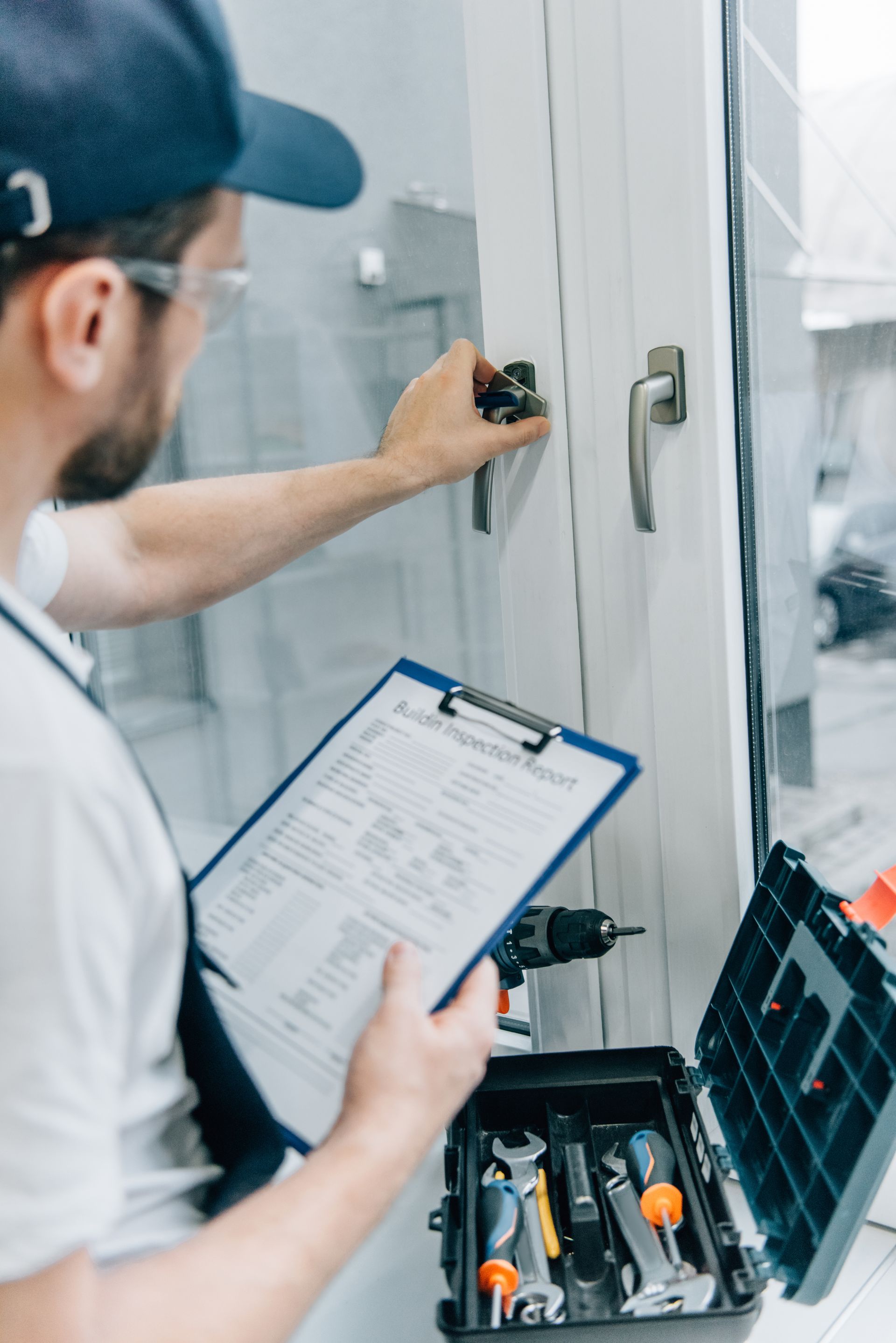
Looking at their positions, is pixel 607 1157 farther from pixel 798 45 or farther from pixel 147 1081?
pixel 798 45

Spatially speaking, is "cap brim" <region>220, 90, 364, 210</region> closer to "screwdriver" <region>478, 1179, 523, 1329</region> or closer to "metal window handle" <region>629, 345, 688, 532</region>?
"metal window handle" <region>629, 345, 688, 532</region>

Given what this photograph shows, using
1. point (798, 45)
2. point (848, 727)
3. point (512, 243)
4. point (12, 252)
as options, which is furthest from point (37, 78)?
point (848, 727)

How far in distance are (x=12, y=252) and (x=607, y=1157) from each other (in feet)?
2.54

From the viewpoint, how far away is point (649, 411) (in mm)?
826

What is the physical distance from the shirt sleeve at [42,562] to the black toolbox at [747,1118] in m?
0.57

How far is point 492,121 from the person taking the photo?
907mm

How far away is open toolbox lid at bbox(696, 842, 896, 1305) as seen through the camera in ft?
2.06

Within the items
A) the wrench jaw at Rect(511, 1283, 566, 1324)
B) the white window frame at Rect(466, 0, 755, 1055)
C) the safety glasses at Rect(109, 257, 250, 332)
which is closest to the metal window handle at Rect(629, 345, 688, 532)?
the white window frame at Rect(466, 0, 755, 1055)

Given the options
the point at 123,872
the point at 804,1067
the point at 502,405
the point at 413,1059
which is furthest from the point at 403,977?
the point at 502,405

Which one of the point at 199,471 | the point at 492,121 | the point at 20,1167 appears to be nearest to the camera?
the point at 20,1167

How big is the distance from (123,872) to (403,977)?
0.21 meters

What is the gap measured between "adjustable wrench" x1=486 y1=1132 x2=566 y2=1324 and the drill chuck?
5.9 inches

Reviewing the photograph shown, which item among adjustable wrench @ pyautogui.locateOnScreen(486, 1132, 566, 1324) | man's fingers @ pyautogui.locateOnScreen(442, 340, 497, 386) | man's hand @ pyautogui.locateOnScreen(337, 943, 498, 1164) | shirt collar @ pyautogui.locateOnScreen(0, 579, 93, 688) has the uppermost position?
man's fingers @ pyautogui.locateOnScreen(442, 340, 497, 386)

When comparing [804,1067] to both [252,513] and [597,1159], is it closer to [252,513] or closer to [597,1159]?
[597,1159]
